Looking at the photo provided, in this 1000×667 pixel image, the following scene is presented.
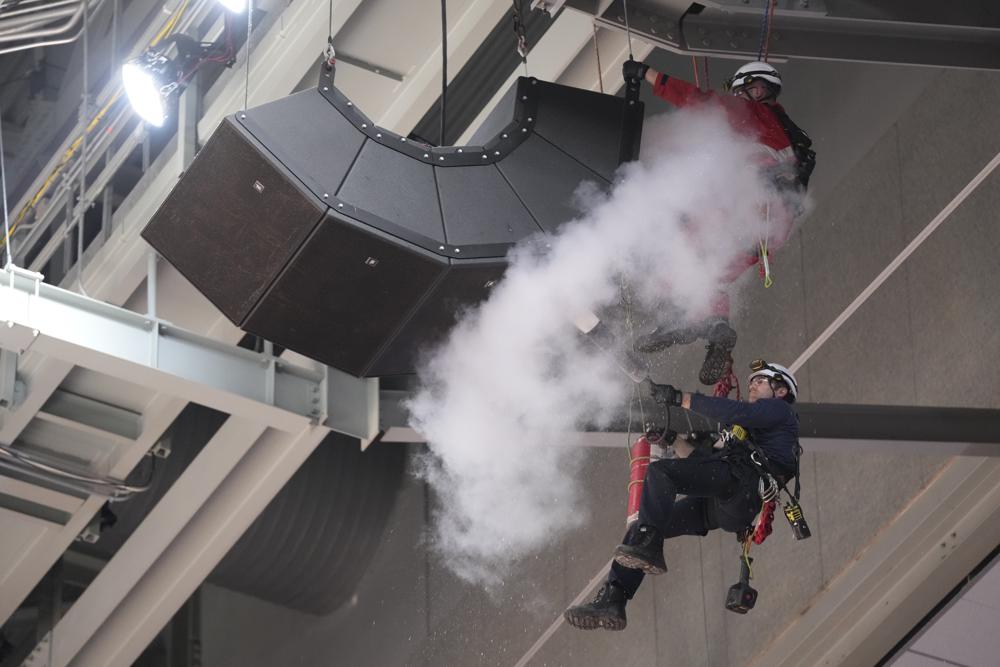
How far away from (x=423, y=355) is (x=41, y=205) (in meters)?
3.38

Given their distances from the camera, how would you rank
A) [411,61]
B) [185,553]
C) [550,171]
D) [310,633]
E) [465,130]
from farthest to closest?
[310,633], [185,553], [465,130], [411,61], [550,171]

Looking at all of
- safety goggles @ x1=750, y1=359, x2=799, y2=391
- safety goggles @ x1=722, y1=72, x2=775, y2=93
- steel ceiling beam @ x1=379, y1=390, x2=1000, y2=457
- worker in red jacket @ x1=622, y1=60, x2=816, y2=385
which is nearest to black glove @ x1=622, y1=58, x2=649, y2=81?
worker in red jacket @ x1=622, y1=60, x2=816, y2=385

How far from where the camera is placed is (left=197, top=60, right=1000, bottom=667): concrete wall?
25.7ft

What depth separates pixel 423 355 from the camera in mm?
6324

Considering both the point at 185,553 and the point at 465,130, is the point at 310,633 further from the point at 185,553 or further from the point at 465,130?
the point at 465,130

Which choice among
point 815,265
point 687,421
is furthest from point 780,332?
point 687,421

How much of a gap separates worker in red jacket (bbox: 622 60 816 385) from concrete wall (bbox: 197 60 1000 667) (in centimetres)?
167

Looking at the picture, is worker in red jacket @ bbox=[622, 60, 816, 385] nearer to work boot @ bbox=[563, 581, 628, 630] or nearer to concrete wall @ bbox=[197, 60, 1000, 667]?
work boot @ bbox=[563, 581, 628, 630]

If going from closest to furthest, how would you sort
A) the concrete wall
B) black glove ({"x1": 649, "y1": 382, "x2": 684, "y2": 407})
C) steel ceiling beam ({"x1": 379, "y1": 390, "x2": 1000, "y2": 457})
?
1. black glove ({"x1": 649, "y1": 382, "x2": 684, "y2": 407})
2. steel ceiling beam ({"x1": 379, "y1": 390, "x2": 1000, "y2": 457})
3. the concrete wall

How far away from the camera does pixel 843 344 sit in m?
8.48

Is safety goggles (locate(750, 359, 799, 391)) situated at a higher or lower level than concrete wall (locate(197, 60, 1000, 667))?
lower

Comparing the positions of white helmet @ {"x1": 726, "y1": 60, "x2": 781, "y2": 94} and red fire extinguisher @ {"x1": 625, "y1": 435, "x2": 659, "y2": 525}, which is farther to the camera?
white helmet @ {"x1": 726, "y1": 60, "x2": 781, "y2": 94}

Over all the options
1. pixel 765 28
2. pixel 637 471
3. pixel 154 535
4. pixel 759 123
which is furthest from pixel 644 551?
pixel 154 535

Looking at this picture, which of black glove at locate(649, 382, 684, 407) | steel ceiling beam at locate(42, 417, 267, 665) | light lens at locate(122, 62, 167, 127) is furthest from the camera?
steel ceiling beam at locate(42, 417, 267, 665)
